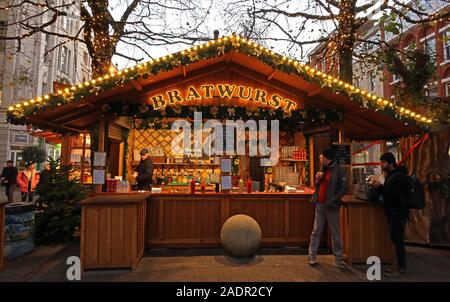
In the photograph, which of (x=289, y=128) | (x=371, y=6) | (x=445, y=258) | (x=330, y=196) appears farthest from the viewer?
(x=371, y=6)

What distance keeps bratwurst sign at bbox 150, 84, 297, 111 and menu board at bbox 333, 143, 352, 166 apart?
1804 millimetres

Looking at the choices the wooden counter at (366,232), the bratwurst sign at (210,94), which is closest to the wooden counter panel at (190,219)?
the bratwurst sign at (210,94)

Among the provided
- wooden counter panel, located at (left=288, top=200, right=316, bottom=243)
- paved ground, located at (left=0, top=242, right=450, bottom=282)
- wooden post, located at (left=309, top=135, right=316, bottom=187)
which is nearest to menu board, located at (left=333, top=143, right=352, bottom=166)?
wooden counter panel, located at (left=288, top=200, right=316, bottom=243)

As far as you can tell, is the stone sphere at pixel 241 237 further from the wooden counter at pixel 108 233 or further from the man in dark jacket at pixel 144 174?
the man in dark jacket at pixel 144 174

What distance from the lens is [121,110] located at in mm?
6785

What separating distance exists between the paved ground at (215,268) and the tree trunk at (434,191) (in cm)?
70

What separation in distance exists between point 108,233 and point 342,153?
5.34 metres

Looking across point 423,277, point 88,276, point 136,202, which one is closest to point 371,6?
point 423,277

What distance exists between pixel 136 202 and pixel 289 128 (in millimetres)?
4510

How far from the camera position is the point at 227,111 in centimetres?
713

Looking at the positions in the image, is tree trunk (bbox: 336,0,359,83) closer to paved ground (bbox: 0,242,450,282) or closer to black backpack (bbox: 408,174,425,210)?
Answer: black backpack (bbox: 408,174,425,210)

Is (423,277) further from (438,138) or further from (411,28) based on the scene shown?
(411,28)

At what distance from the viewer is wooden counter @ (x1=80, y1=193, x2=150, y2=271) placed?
5148mm

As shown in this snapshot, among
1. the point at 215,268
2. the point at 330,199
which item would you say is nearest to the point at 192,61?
the point at 330,199
